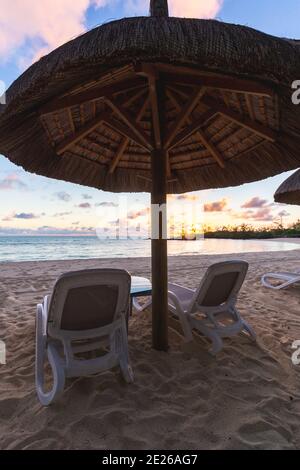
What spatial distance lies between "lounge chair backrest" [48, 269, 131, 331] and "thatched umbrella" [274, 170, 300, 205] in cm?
660

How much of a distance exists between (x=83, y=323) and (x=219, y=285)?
153cm

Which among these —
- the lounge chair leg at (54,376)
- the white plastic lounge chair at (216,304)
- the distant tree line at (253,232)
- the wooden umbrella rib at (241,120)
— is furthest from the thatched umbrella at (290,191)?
the distant tree line at (253,232)

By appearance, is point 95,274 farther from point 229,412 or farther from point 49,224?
point 49,224

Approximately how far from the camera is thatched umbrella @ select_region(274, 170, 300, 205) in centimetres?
726

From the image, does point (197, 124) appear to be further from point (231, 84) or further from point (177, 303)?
point (177, 303)

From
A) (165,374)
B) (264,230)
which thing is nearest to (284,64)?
(165,374)

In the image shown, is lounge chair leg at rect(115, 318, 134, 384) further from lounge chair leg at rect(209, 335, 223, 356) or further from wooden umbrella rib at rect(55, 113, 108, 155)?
wooden umbrella rib at rect(55, 113, 108, 155)

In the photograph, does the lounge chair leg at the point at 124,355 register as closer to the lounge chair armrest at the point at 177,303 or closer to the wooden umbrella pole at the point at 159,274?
the wooden umbrella pole at the point at 159,274

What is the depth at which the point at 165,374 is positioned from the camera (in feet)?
8.04

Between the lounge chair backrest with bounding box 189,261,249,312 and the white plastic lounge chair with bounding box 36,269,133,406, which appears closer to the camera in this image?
the white plastic lounge chair with bounding box 36,269,133,406

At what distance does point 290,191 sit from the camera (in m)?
7.36

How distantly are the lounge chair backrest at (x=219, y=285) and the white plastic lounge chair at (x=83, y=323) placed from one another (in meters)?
0.97

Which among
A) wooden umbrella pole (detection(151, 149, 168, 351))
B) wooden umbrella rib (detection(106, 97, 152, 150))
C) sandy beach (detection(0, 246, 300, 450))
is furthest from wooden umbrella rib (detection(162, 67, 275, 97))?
sandy beach (detection(0, 246, 300, 450))
